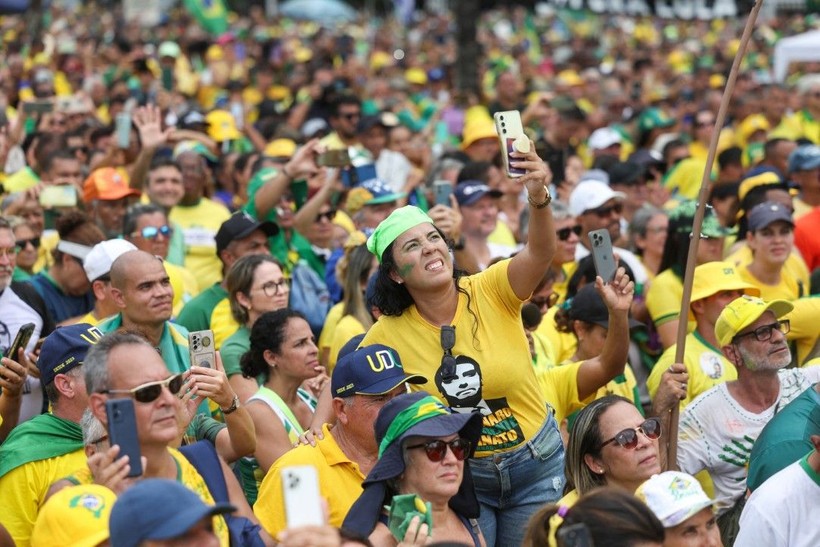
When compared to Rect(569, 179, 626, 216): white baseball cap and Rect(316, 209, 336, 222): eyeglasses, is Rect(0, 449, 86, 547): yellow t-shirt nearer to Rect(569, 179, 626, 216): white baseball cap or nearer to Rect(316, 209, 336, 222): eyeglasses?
Rect(316, 209, 336, 222): eyeglasses

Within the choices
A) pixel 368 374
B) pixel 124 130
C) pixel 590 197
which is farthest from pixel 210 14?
pixel 368 374

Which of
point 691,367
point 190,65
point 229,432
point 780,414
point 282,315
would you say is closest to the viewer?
point 229,432

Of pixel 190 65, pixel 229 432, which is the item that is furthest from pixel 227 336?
pixel 190 65

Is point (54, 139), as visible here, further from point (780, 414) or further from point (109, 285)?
point (780, 414)

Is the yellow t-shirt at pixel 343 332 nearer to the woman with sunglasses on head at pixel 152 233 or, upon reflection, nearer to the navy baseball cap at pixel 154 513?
the woman with sunglasses on head at pixel 152 233

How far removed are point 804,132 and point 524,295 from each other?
1025 centimetres

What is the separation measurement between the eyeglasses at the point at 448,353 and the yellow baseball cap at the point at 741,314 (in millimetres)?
1541

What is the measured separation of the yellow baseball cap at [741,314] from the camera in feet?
19.2

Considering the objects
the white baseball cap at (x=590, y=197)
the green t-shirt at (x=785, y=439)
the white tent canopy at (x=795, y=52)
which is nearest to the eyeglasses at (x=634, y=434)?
the green t-shirt at (x=785, y=439)

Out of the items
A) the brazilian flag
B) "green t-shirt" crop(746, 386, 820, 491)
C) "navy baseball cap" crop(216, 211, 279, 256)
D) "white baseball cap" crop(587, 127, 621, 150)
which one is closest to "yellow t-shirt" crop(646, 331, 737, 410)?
"green t-shirt" crop(746, 386, 820, 491)

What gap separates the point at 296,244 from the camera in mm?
8805

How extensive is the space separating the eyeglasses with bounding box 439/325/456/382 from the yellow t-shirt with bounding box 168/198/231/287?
12.6 ft

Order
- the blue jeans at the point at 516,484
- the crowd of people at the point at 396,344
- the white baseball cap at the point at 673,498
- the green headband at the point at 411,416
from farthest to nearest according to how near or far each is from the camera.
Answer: the blue jeans at the point at 516,484, the green headband at the point at 411,416, the crowd of people at the point at 396,344, the white baseball cap at the point at 673,498

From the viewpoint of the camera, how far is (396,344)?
5098mm
